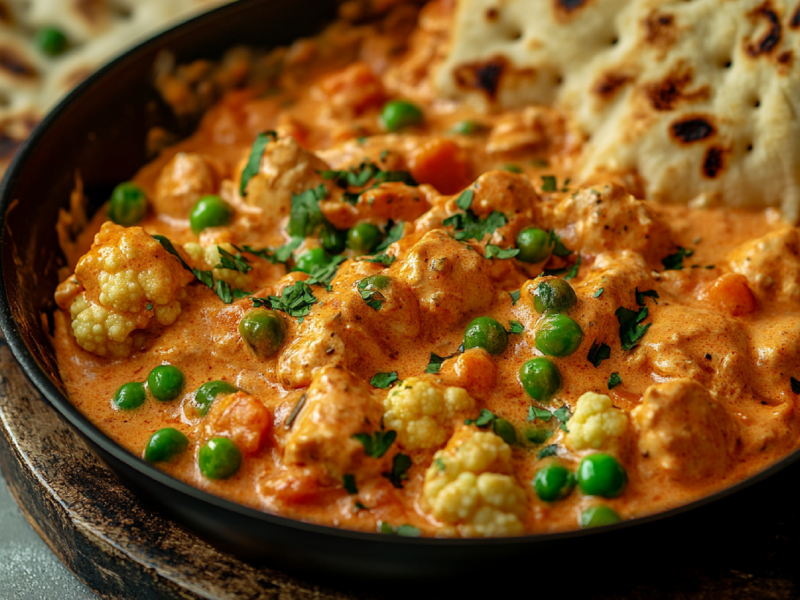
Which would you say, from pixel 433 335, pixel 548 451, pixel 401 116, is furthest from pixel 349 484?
pixel 401 116

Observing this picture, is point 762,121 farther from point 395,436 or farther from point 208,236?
point 208,236

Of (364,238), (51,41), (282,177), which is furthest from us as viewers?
(51,41)

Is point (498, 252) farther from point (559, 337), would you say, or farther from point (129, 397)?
point (129, 397)

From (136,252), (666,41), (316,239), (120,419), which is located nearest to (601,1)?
(666,41)

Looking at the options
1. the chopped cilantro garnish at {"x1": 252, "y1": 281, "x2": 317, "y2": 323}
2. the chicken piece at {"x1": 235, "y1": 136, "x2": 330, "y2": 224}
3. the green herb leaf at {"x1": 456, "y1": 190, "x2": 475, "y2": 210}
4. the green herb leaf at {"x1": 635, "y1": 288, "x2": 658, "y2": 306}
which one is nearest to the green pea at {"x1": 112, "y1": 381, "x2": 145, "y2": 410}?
the chopped cilantro garnish at {"x1": 252, "y1": 281, "x2": 317, "y2": 323}

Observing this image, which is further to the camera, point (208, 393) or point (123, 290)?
point (123, 290)
